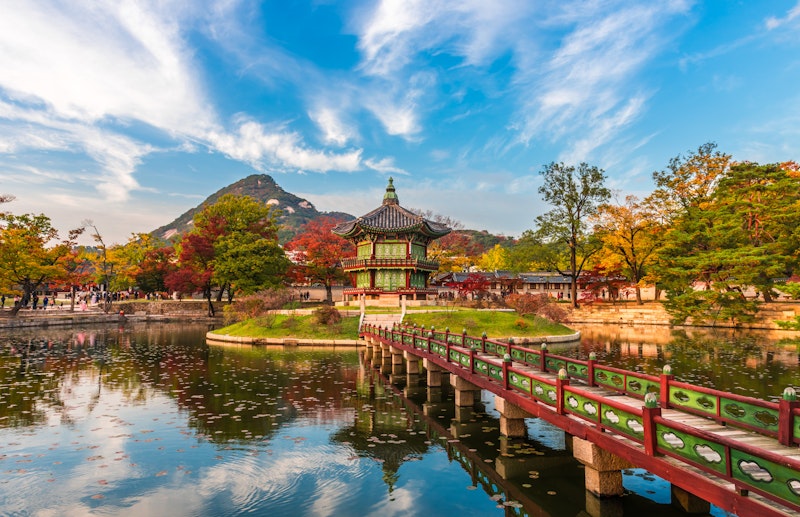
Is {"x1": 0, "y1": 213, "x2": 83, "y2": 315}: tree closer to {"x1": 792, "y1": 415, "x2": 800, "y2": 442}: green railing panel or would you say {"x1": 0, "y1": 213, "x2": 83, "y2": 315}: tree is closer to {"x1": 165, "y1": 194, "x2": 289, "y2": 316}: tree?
{"x1": 165, "y1": 194, "x2": 289, "y2": 316}: tree

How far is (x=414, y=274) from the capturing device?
50.6 metres

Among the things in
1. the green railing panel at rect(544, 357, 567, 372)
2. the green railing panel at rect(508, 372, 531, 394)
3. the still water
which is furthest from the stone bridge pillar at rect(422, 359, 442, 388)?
the green railing panel at rect(508, 372, 531, 394)

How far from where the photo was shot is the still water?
912cm

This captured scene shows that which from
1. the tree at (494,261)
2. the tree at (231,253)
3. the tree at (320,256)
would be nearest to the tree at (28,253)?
the tree at (231,253)

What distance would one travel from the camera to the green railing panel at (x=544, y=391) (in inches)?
401

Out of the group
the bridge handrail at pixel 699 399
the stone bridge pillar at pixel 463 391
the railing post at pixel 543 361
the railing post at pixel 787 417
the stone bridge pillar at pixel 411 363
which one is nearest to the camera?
the railing post at pixel 787 417

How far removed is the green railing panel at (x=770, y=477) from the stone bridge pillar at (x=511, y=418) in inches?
258

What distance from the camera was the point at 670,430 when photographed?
23.4 feet

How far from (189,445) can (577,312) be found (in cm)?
5745

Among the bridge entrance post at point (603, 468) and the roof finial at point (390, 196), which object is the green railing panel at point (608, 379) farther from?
the roof finial at point (390, 196)

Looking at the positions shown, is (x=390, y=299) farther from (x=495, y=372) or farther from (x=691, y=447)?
(x=691, y=447)

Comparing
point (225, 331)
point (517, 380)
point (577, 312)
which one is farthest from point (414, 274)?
point (517, 380)

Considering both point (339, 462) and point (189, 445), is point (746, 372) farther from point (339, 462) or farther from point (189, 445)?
point (189, 445)

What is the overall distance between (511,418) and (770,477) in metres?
7.29
